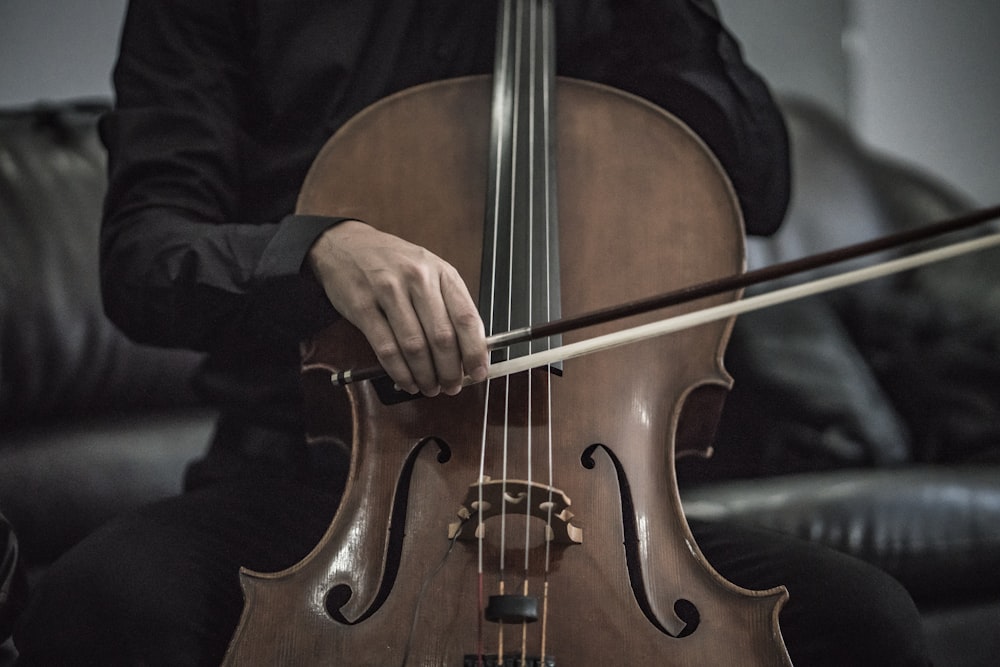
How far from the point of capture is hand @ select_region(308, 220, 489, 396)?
1.62ft

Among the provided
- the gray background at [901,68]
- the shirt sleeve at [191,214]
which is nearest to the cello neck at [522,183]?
the shirt sleeve at [191,214]

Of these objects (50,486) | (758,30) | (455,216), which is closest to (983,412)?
(758,30)

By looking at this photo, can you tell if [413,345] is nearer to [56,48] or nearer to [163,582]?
[163,582]

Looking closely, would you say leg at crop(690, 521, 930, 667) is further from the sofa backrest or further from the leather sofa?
the sofa backrest

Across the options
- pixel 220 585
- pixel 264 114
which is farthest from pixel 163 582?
pixel 264 114

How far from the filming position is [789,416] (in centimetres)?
96

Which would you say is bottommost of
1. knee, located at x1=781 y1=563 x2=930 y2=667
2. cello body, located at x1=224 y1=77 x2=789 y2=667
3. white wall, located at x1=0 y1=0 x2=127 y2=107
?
knee, located at x1=781 y1=563 x2=930 y2=667

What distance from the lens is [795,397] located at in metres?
0.97

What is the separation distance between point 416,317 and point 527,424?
9 cm

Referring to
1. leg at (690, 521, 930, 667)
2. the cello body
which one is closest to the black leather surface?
leg at (690, 521, 930, 667)

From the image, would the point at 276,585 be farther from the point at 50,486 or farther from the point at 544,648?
the point at 50,486

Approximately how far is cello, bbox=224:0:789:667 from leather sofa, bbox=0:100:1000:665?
0.16m

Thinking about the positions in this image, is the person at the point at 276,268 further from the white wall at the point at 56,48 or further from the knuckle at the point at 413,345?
the white wall at the point at 56,48

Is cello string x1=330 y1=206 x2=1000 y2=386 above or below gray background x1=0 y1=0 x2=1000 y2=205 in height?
below
